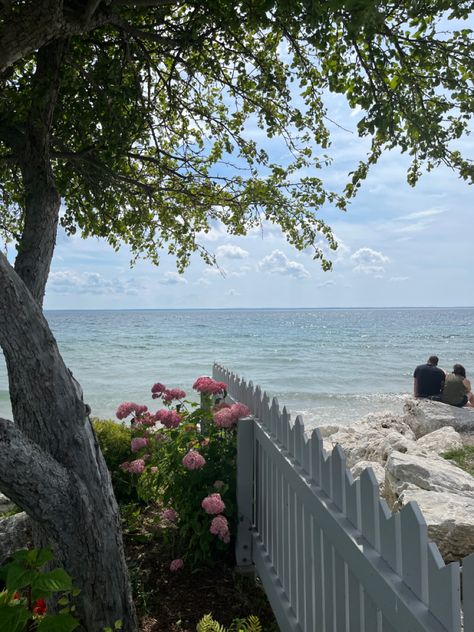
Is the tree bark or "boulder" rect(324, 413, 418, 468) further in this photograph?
"boulder" rect(324, 413, 418, 468)

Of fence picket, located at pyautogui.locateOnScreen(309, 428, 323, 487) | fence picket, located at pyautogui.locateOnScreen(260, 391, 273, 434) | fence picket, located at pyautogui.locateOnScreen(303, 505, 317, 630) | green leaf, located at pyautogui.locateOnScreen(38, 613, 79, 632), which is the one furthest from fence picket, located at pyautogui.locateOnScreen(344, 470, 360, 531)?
fence picket, located at pyautogui.locateOnScreen(260, 391, 273, 434)

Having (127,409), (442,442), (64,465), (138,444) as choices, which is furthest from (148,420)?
(442,442)

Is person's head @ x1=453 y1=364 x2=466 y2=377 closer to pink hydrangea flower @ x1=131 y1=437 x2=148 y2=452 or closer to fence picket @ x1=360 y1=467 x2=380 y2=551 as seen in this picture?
pink hydrangea flower @ x1=131 y1=437 x2=148 y2=452

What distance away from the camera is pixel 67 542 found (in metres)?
2.76

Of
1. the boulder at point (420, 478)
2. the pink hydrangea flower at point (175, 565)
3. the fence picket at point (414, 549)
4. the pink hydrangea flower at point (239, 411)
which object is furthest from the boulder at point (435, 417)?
the fence picket at point (414, 549)

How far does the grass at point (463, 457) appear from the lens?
701cm

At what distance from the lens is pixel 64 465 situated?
2.78 meters

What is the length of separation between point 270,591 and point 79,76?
4.44 m

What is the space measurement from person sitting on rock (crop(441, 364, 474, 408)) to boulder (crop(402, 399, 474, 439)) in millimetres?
691

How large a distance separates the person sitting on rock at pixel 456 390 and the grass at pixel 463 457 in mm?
3409

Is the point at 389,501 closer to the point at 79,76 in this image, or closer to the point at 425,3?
the point at 425,3

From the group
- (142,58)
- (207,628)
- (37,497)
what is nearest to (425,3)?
(142,58)

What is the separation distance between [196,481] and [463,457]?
4986 mm

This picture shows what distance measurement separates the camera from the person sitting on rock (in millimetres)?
11148
